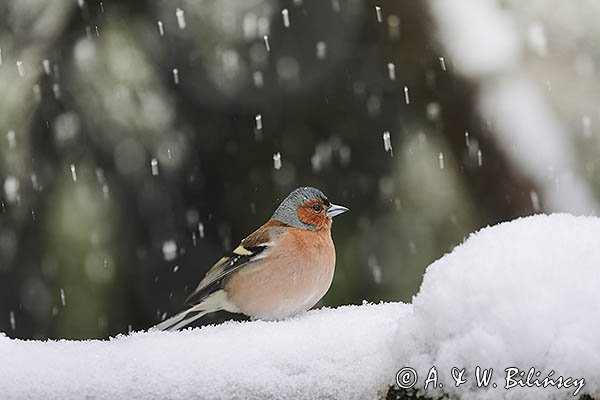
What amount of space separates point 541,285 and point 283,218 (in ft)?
7.15

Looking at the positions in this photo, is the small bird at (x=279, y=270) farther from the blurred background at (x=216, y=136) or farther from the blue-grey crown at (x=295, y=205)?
the blurred background at (x=216, y=136)

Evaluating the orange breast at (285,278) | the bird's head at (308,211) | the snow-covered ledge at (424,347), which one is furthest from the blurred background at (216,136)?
the snow-covered ledge at (424,347)

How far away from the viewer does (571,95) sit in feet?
13.9

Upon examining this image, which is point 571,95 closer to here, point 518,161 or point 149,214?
point 518,161

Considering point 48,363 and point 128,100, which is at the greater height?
point 128,100

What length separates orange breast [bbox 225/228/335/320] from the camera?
316cm

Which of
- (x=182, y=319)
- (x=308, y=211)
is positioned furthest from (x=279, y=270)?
(x=182, y=319)

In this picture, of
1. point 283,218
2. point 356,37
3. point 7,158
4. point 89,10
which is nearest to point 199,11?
point 89,10

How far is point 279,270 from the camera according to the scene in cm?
323

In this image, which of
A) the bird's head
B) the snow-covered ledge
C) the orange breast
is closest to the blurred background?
the bird's head

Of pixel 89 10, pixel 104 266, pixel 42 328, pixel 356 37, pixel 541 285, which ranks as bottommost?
pixel 42 328

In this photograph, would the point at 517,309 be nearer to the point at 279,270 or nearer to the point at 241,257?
the point at 279,270

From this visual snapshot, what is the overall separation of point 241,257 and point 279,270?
0.22 metres

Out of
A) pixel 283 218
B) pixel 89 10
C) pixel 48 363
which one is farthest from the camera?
pixel 89 10
